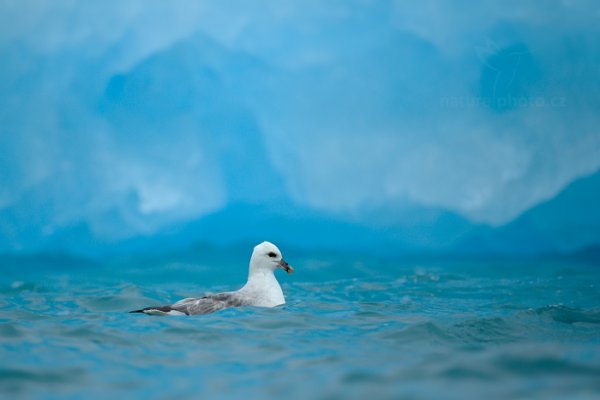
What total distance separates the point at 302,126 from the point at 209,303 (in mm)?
5766

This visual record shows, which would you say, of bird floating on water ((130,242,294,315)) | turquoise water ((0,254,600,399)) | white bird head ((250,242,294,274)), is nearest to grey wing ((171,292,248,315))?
bird floating on water ((130,242,294,315))

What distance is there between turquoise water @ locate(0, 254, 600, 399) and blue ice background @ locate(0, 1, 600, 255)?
6.41 ft

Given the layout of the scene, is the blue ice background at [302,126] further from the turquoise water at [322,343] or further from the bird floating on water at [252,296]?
the bird floating on water at [252,296]

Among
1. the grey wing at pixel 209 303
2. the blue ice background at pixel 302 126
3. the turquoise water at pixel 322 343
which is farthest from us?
Answer: the blue ice background at pixel 302 126

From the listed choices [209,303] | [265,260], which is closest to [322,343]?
[209,303]

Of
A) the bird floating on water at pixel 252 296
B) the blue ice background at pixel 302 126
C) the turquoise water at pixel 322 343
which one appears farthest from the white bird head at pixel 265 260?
the blue ice background at pixel 302 126

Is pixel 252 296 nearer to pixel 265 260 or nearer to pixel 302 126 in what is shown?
pixel 265 260

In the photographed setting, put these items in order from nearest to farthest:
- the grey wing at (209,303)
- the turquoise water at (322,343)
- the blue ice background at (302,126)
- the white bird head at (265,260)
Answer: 1. the turquoise water at (322,343)
2. the grey wing at (209,303)
3. the white bird head at (265,260)
4. the blue ice background at (302,126)

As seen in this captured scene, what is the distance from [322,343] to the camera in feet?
16.7

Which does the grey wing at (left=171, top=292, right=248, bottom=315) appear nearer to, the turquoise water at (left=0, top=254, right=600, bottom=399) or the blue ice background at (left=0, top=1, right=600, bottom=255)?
the turquoise water at (left=0, top=254, right=600, bottom=399)

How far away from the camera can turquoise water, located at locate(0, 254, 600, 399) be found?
3.82m

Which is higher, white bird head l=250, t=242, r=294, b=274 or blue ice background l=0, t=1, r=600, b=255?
blue ice background l=0, t=1, r=600, b=255

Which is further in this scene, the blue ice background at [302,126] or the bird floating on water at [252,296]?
the blue ice background at [302,126]

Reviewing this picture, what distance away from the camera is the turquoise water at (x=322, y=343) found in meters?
3.82
